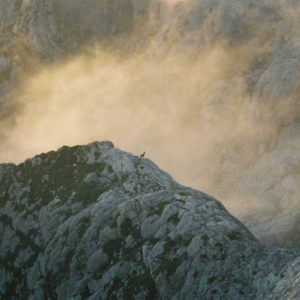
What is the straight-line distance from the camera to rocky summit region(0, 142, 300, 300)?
124 feet

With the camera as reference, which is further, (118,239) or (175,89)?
(175,89)

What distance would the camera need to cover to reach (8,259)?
56219mm

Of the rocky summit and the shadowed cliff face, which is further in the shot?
the shadowed cliff face

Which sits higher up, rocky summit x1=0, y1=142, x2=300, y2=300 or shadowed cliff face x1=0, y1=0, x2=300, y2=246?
shadowed cliff face x1=0, y1=0, x2=300, y2=246

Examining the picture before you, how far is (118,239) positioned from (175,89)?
69531 mm

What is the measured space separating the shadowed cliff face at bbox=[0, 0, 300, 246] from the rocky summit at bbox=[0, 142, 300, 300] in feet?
117

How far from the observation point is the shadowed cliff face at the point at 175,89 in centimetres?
9425

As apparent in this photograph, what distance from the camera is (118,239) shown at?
46.0 meters

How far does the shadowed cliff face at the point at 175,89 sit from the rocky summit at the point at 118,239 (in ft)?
117

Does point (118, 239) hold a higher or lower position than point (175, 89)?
lower

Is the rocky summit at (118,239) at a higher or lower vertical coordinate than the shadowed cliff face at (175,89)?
lower

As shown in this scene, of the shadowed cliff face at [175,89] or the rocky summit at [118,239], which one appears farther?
the shadowed cliff face at [175,89]

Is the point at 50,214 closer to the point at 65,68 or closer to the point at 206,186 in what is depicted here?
the point at 206,186

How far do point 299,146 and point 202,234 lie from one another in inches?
2198
